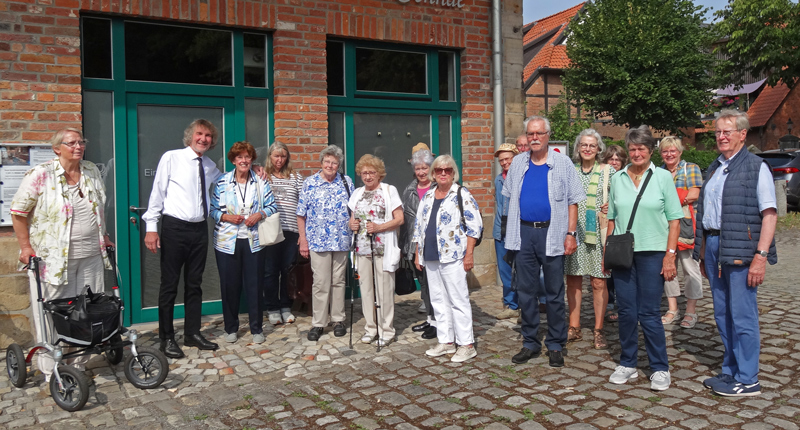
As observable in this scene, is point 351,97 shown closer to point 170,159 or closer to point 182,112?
point 182,112

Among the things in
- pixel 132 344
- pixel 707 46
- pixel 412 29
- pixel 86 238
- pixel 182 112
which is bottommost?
pixel 132 344

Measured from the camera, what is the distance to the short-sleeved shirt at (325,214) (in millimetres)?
6016

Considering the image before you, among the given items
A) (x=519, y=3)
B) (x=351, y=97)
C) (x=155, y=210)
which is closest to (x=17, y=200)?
(x=155, y=210)

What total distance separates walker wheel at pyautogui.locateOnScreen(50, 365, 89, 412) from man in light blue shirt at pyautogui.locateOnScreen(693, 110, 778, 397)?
4.13 m

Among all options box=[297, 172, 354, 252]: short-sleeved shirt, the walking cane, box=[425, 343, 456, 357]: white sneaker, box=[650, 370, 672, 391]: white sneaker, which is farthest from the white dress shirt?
box=[650, 370, 672, 391]: white sneaker

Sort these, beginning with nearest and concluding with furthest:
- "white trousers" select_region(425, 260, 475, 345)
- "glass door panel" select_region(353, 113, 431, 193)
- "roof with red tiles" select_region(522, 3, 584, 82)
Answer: "white trousers" select_region(425, 260, 475, 345), "glass door panel" select_region(353, 113, 431, 193), "roof with red tiles" select_region(522, 3, 584, 82)

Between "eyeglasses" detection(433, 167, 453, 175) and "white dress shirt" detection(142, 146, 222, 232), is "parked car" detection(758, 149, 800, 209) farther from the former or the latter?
"white dress shirt" detection(142, 146, 222, 232)

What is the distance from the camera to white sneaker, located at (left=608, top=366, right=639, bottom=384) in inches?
184

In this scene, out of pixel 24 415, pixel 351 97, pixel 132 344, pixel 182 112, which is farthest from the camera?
pixel 351 97

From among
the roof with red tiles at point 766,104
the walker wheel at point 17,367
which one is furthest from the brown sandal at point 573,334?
the roof with red tiles at point 766,104

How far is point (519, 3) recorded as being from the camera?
8.53 m

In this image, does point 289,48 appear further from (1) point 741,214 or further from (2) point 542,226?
(1) point 741,214

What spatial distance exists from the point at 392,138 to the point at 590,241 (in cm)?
302

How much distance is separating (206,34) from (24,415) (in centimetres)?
407
